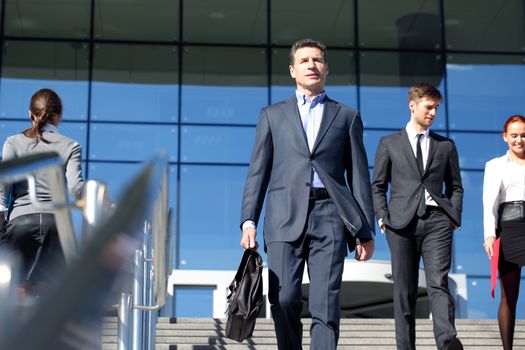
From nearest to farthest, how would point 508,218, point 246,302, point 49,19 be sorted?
point 246,302, point 508,218, point 49,19

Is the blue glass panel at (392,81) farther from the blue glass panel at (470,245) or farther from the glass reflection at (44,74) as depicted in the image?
the glass reflection at (44,74)

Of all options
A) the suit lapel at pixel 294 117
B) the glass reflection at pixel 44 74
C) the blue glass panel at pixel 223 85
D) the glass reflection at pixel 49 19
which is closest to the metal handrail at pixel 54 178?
the suit lapel at pixel 294 117

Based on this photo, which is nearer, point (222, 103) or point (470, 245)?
point (470, 245)

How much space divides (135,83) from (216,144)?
1.87m

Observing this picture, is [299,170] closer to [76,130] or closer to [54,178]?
[54,178]

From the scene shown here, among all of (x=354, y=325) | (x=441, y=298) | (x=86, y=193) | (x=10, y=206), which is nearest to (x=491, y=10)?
(x=354, y=325)

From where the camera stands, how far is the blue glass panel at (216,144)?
1775cm

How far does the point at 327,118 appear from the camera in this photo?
5160 mm

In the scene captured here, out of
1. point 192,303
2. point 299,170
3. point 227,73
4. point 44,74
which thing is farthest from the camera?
point 227,73

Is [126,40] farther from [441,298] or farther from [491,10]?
[441,298]

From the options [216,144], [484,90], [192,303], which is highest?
[484,90]

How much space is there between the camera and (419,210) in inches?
A: 253

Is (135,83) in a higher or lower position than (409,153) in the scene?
higher

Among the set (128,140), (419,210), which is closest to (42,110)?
(419,210)
